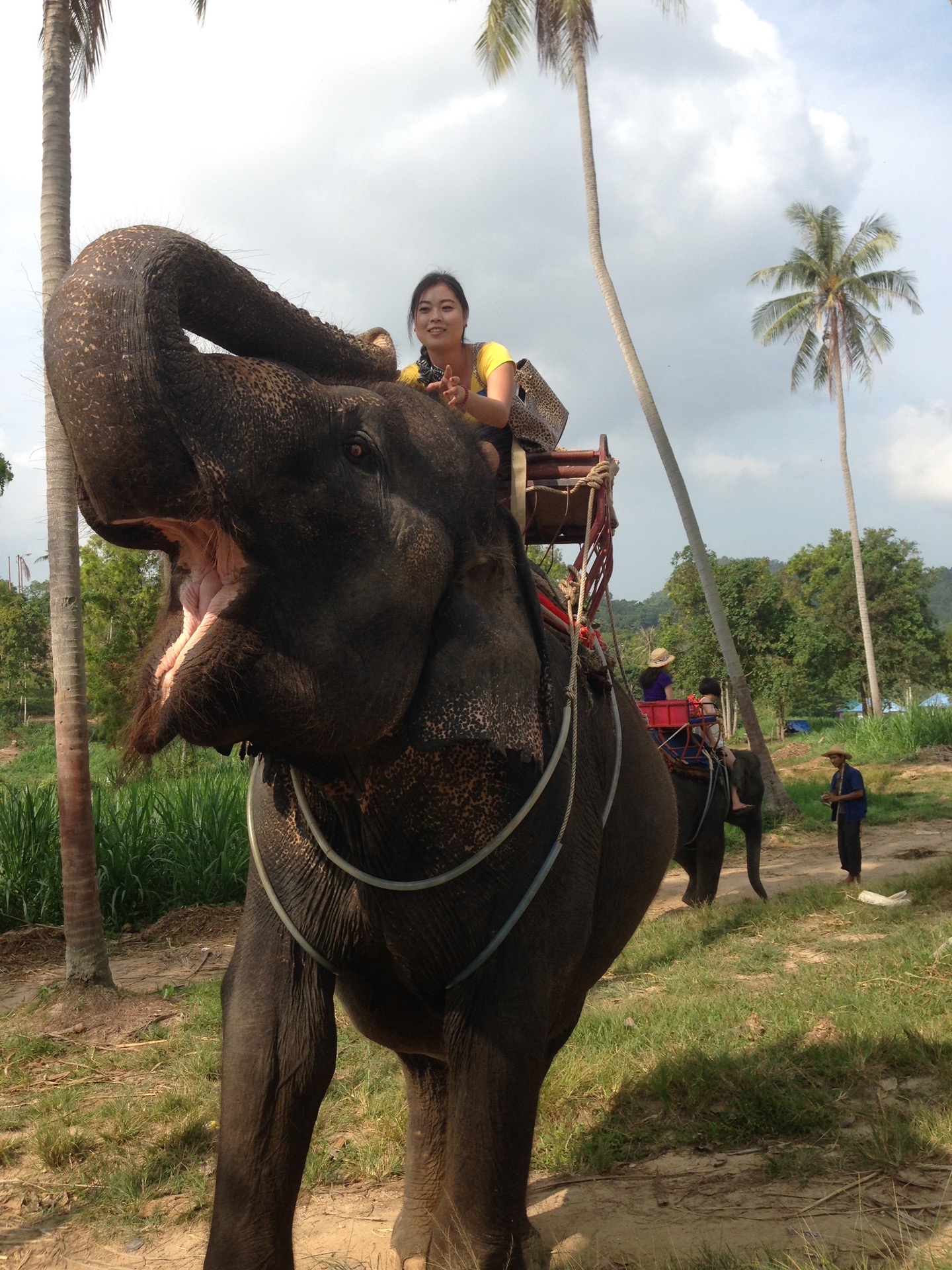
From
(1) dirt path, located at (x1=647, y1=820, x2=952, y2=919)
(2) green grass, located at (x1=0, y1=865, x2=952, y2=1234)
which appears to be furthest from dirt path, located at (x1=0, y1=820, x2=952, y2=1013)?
(2) green grass, located at (x1=0, y1=865, x2=952, y2=1234)

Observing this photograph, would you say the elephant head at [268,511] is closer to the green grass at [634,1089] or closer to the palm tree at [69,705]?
the green grass at [634,1089]

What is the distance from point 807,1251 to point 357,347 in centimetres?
240

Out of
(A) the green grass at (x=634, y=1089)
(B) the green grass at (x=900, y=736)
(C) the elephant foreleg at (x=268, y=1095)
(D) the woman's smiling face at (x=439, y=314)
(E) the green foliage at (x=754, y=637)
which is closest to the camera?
(C) the elephant foreleg at (x=268, y=1095)

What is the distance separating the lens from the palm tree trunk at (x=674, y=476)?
1445 cm

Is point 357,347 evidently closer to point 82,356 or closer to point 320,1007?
point 82,356

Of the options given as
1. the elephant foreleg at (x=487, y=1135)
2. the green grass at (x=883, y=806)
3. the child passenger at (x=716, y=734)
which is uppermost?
the child passenger at (x=716, y=734)

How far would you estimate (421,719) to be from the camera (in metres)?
1.86

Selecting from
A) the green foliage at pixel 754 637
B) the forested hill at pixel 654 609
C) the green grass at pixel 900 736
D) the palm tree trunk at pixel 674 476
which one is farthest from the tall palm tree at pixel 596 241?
the forested hill at pixel 654 609

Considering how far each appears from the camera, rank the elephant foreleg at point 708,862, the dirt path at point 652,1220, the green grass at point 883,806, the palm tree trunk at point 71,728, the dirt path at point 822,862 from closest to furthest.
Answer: the dirt path at point 652,1220 < the palm tree trunk at point 71,728 < the elephant foreleg at point 708,862 < the dirt path at point 822,862 < the green grass at point 883,806

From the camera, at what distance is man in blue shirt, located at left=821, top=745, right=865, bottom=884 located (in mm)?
9492

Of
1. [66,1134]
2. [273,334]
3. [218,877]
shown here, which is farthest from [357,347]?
[218,877]

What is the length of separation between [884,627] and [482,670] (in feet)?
123

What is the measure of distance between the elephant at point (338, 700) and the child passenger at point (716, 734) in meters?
7.20

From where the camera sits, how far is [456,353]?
114 inches
